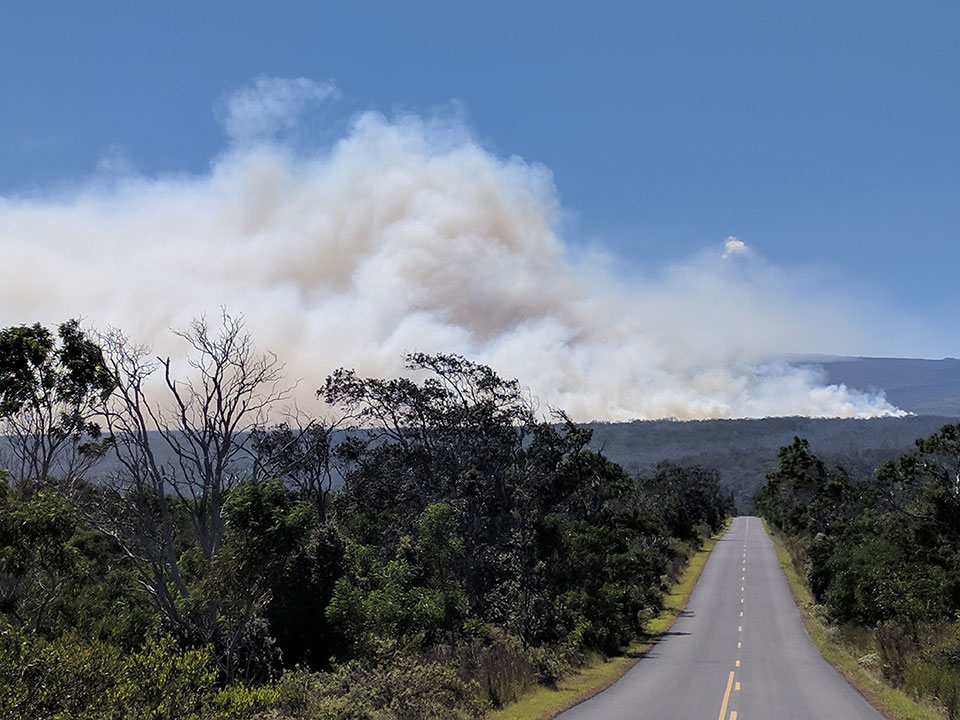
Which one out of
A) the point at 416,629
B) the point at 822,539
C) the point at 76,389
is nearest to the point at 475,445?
the point at 416,629

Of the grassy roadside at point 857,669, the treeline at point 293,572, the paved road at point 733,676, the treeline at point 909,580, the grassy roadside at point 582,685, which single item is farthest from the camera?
the treeline at point 909,580

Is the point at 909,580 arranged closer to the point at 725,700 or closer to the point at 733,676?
the point at 733,676

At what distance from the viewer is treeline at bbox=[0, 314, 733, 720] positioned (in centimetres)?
1322

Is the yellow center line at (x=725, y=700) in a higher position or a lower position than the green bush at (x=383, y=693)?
lower

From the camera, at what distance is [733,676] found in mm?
A: 26297

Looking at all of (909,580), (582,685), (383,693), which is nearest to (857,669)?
(909,580)

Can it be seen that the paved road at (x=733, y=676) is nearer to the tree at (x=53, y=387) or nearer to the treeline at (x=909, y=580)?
the treeline at (x=909, y=580)

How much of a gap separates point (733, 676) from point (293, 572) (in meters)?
15.5

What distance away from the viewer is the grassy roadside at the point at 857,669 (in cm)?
2061

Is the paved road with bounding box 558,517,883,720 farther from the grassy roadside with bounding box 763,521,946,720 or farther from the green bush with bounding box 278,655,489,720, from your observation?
the green bush with bounding box 278,655,489,720

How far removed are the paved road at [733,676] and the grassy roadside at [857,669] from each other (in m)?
0.43

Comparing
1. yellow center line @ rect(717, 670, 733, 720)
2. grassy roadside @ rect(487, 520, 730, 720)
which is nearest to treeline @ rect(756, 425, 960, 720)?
yellow center line @ rect(717, 670, 733, 720)

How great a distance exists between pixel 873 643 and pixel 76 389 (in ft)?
104

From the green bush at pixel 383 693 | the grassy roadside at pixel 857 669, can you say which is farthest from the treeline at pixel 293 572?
the grassy roadside at pixel 857 669
